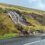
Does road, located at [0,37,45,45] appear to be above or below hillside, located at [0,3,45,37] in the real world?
below

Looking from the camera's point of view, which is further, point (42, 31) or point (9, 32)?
point (42, 31)

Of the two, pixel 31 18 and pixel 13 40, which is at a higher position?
pixel 31 18

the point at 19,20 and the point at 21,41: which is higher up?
the point at 19,20

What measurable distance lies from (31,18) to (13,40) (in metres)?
2.43

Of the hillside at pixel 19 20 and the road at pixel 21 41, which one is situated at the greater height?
the hillside at pixel 19 20

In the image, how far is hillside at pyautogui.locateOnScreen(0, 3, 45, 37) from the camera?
892 cm

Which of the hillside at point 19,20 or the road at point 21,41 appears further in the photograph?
the hillside at point 19,20

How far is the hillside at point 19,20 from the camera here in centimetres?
892

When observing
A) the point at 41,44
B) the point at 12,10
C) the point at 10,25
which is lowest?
the point at 41,44

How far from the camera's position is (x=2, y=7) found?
31.2 feet

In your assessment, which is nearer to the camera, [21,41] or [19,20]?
[21,41]

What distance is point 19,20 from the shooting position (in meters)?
9.69

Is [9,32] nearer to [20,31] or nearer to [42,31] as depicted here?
[20,31]

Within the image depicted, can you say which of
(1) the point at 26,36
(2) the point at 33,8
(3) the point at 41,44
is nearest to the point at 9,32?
(1) the point at 26,36
